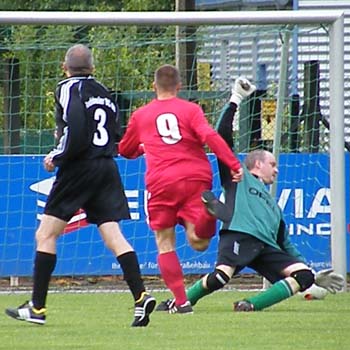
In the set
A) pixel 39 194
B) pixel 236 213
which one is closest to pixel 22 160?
pixel 39 194

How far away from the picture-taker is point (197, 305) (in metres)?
11.4

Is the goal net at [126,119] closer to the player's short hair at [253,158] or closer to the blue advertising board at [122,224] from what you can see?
the blue advertising board at [122,224]

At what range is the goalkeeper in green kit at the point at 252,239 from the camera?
10.5 metres

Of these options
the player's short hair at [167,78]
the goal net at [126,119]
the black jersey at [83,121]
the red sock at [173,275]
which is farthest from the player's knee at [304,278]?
the goal net at [126,119]

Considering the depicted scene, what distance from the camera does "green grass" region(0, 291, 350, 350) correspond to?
27.8ft

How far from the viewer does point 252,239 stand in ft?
34.9

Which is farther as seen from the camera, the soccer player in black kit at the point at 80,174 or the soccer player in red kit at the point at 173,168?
the soccer player in red kit at the point at 173,168

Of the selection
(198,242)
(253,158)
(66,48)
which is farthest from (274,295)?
(66,48)

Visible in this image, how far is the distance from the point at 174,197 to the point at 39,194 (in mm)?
3720

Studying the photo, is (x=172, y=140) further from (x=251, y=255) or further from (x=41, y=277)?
(x=41, y=277)

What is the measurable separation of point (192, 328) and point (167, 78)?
184 cm

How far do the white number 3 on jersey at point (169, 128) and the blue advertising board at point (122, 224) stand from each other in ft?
11.5

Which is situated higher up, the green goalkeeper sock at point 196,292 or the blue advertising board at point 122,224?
the blue advertising board at point 122,224

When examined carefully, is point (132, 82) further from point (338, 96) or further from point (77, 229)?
point (338, 96)
